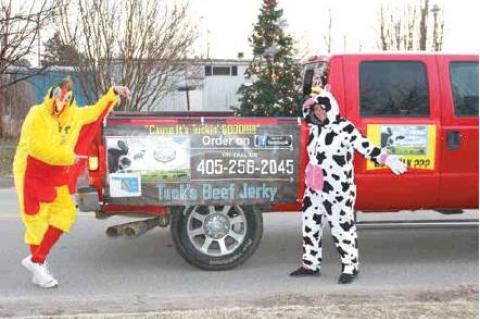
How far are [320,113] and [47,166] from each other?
2.20 m

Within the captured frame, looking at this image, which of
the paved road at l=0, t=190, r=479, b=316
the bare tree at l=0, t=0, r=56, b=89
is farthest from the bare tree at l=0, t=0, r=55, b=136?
the paved road at l=0, t=190, r=479, b=316

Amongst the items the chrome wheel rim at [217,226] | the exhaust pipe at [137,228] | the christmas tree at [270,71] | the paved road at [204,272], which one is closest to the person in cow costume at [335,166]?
the paved road at [204,272]

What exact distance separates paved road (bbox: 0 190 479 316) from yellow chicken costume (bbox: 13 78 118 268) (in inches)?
19.8

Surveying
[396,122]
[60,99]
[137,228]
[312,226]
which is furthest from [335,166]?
[60,99]

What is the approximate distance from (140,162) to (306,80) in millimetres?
2033

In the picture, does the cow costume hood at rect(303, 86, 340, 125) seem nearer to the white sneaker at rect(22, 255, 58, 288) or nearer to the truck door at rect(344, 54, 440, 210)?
the truck door at rect(344, 54, 440, 210)

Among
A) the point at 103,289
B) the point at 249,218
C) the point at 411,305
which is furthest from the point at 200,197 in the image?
the point at 411,305

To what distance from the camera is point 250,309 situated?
188 inches

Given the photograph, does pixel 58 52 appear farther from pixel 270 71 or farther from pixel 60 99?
pixel 60 99

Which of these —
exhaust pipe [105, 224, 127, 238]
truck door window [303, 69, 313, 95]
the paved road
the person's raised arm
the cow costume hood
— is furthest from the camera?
truck door window [303, 69, 313, 95]

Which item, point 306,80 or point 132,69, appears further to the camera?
point 132,69

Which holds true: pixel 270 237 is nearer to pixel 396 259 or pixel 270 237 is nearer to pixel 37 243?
pixel 396 259

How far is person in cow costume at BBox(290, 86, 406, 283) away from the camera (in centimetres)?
560

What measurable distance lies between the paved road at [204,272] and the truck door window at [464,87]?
1433 mm
